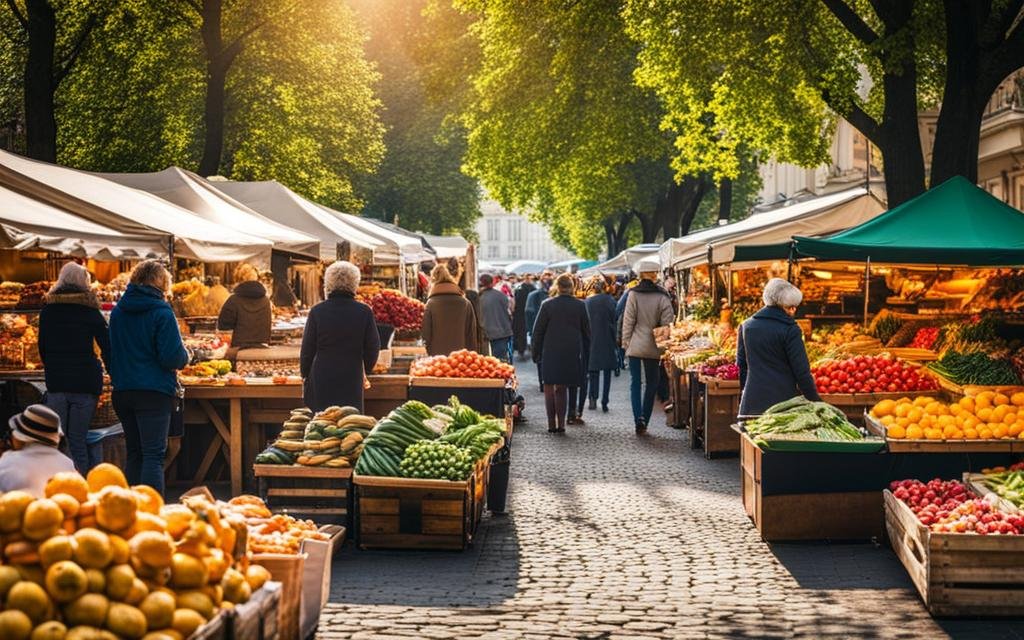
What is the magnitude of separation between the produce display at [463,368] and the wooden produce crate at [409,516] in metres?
3.37

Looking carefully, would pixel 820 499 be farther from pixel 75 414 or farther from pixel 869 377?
pixel 75 414

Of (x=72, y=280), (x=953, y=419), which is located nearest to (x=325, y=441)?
(x=72, y=280)

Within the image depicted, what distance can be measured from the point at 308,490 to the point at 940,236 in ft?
21.9

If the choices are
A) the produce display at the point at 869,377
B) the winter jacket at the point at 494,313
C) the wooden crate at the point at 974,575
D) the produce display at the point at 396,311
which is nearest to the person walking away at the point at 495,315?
the winter jacket at the point at 494,313

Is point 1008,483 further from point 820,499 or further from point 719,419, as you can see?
point 719,419

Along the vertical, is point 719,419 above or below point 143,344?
below

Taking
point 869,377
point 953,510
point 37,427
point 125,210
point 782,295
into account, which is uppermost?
point 125,210

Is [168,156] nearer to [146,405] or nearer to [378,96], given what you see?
[146,405]

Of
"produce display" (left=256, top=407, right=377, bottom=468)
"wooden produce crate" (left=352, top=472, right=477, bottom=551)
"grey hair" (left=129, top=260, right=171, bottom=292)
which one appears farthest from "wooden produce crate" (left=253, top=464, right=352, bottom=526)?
"grey hair" (left=129, top=260, right=171, bottom=292)

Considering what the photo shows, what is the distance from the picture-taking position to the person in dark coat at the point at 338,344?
1008cm

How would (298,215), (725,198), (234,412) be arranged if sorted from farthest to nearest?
(725,198) → (298,215) → (234,412)

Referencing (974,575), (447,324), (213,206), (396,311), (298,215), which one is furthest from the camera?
(298,215)

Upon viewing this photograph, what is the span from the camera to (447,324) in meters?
13.9

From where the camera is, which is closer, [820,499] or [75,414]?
[820,499]
